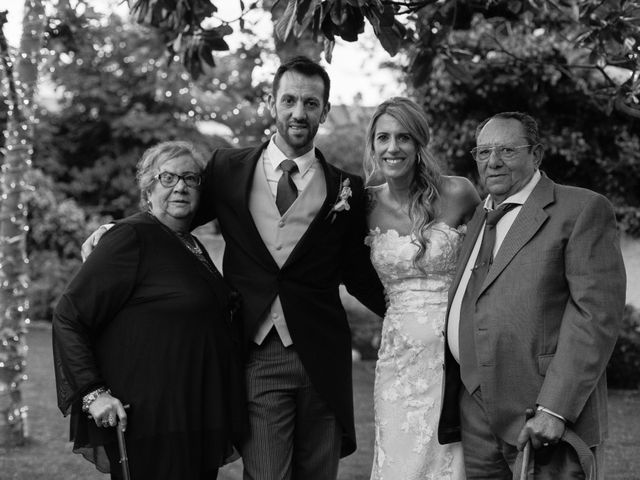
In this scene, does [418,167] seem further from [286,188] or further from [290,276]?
[290,276]

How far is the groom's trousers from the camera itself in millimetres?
3789

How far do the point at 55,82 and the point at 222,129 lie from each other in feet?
12.4

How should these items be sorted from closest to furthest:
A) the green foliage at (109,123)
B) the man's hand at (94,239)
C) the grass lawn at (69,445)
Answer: the man's hand at (94,239) → the grass lawn at (69,445) → the green foliage at (109,123)

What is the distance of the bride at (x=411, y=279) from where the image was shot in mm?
→ 4047

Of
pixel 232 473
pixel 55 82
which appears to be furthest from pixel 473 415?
pixel 55 82

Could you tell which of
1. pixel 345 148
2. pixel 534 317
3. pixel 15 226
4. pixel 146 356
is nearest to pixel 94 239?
pixel 146 356

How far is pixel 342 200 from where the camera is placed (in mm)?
4043

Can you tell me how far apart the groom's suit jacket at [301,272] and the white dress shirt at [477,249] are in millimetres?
583

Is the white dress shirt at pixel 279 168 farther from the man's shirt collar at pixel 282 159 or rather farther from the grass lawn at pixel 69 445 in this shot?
the grass lawn at pixel 69 445

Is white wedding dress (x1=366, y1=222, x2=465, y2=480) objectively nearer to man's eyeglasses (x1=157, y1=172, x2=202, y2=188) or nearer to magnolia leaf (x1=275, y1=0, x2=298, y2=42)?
man's eyeglasses (x1=157, y1=172, x2=202, y2=188)

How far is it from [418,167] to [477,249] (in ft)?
2.59

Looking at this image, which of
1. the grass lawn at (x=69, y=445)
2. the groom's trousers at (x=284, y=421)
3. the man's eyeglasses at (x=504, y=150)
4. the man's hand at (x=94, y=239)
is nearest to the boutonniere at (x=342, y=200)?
the groom's trousers at (x=284, y=421)

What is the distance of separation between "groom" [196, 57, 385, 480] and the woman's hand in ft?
2.10

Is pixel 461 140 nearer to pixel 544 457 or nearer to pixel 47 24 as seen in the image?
pixel 47 24
